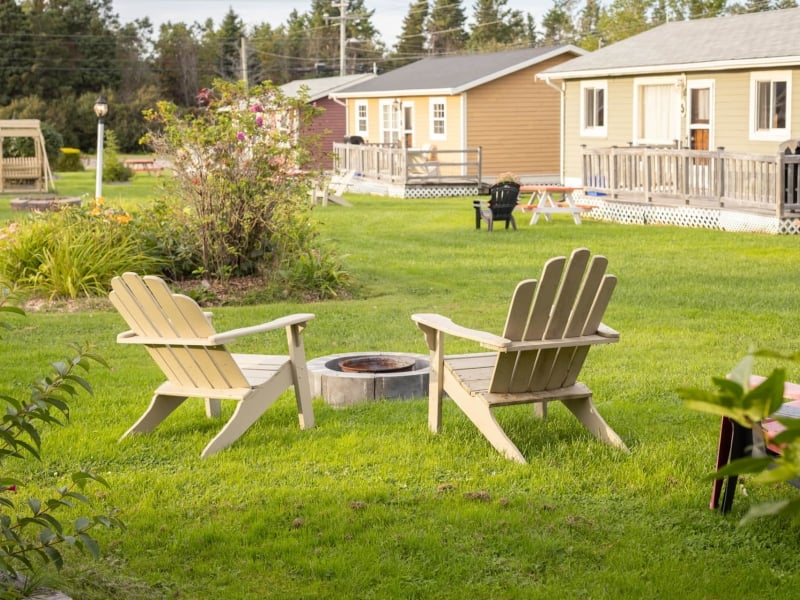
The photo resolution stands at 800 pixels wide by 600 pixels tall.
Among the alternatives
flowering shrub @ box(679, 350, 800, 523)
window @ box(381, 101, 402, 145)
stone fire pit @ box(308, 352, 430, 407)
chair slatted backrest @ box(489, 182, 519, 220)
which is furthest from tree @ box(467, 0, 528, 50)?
flowering shrub @ box(679, 350, 800, 523)

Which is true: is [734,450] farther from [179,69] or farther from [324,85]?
[179,69]

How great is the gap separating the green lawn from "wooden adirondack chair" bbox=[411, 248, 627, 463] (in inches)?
9.1

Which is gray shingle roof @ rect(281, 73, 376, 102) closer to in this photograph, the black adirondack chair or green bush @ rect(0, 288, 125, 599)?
the black adirondack chair

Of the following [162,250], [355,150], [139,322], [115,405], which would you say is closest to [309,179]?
[162,250]

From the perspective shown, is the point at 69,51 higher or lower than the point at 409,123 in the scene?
higher

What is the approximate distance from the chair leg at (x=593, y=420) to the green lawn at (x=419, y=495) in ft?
0.31

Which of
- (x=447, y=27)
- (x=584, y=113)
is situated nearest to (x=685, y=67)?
(x=584, y=113)

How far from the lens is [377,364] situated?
7.46 metres

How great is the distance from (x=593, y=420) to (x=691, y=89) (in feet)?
63.2

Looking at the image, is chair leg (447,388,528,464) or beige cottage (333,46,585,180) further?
beige cottage (333,46,585,180)

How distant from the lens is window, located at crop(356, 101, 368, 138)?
38.6m

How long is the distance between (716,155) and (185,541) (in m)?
15.6

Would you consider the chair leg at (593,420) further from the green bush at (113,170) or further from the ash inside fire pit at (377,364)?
the green bush at (113,170)

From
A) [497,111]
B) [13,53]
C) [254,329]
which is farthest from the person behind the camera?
[13,53]
